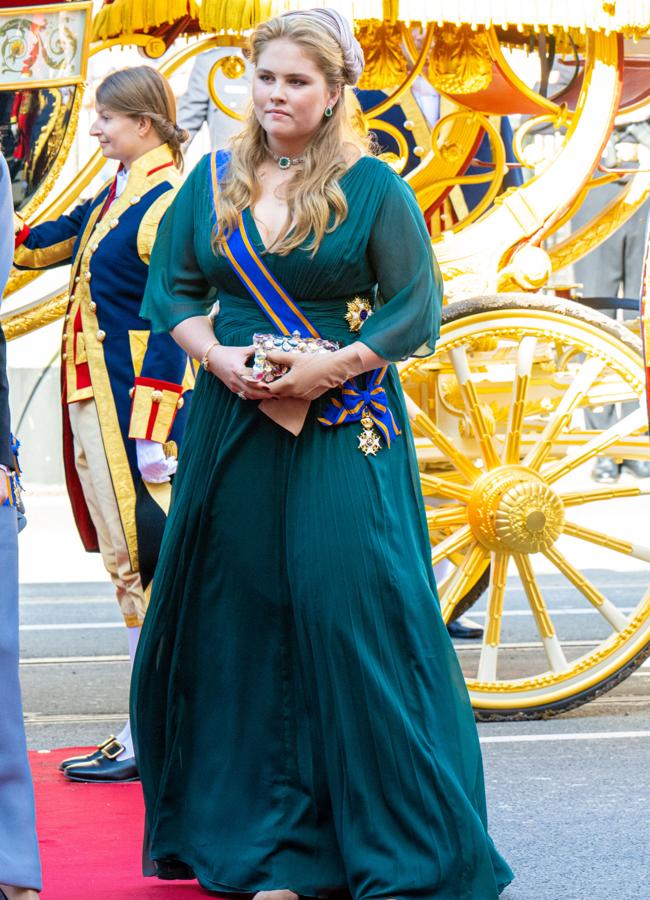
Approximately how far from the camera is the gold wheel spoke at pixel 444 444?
16.5ft

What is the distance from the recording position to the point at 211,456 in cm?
342

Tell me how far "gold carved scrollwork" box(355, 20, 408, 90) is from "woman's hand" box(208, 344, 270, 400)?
2.07 meters

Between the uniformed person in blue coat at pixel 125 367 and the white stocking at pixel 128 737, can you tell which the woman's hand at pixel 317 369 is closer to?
the uniformed person in blue coat at pixel 125 367

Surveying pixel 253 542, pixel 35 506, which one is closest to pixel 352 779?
pixel 253 542

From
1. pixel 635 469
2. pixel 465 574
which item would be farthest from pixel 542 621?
pixel 635 469

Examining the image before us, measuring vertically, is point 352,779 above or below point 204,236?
below

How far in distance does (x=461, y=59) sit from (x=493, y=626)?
5.58ft

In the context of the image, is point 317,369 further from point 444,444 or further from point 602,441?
point 602,441

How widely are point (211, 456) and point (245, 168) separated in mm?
567

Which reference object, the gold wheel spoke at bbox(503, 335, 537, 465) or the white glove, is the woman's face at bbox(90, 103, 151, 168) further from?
the gold wheel spoke at bbox(503, 335, 537, 465)

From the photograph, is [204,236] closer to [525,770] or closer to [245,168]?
[245,168]

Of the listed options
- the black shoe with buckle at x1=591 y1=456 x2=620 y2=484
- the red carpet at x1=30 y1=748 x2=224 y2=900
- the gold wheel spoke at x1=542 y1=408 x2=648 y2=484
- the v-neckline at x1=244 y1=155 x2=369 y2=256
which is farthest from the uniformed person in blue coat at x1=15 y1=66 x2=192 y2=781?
the black shoe with buckle at x1=591 y1=456 x2=620 y2=484

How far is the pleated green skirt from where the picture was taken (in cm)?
324

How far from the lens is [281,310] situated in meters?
3.35
